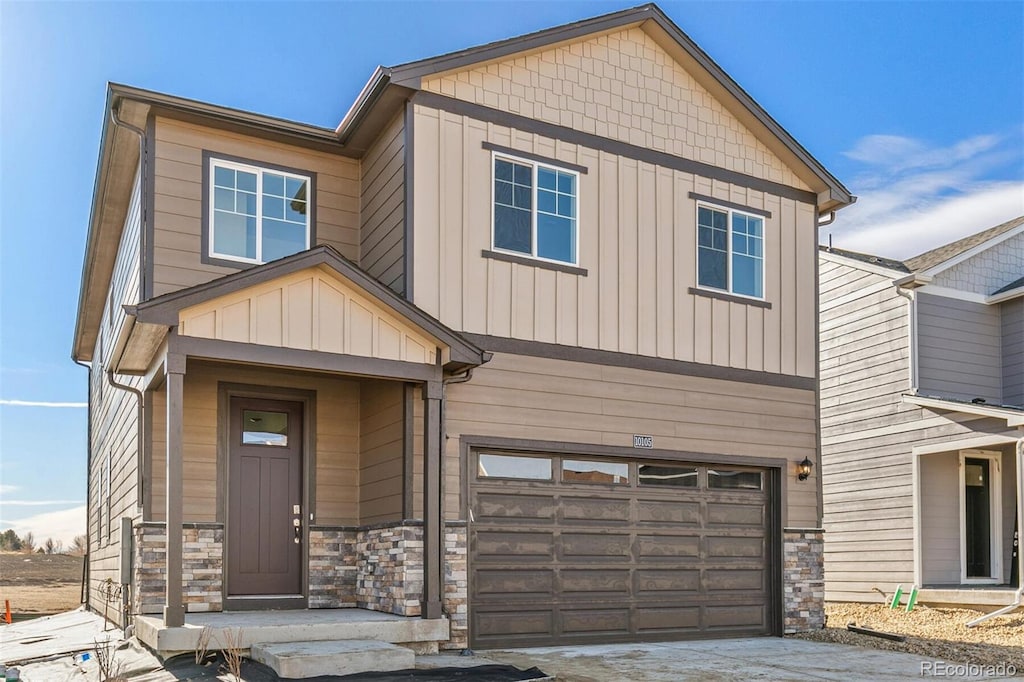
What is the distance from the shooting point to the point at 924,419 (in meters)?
16.2

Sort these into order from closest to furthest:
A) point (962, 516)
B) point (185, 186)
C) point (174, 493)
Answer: point (174, 493)
point (185, 186)
point (962, 516)

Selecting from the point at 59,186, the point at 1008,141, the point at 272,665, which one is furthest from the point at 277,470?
the point at 1008,141

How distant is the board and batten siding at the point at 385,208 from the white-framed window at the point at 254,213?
694 mm

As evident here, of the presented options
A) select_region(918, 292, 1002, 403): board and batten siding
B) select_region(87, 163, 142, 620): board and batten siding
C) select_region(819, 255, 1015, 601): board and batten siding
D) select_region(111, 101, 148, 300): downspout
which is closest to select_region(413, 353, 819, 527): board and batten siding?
select_region(111, 101, 148, 300): downspout

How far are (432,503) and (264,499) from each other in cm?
212

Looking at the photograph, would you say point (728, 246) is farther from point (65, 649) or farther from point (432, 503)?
point (65, 649)

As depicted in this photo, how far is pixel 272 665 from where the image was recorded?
7934 mm

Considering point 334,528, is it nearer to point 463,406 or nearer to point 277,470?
point 277,470

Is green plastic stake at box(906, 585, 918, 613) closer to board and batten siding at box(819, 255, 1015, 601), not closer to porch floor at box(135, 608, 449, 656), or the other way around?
board and batten siding at box(819, 255, 1015, 601)

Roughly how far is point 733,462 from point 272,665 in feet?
21.5

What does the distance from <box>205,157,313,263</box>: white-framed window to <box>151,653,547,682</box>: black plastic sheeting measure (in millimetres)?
4365

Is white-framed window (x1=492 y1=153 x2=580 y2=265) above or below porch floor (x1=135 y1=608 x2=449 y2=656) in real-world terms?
above

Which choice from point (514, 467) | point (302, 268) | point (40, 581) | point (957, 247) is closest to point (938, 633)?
point (514, 467)

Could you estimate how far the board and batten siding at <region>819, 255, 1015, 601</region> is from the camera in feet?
53.9
